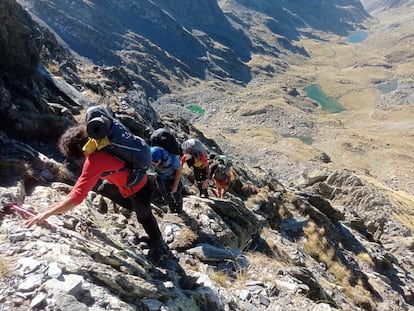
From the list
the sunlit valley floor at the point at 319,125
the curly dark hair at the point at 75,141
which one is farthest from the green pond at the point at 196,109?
the curly dark hair at the point at 75,141

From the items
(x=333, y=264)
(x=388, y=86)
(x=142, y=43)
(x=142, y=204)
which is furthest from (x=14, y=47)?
(x=388, y=86)

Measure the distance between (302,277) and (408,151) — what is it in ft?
286

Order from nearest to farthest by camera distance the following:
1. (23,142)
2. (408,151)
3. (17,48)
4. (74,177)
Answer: (74,177) < (23,142) < (17,48) < (408,151)

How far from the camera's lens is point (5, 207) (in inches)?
249

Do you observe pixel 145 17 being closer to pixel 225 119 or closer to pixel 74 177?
pixel 225 119

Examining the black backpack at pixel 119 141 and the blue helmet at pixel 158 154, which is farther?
the blue helmet at pixel 158 154

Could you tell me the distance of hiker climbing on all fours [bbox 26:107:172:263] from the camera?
233 inches

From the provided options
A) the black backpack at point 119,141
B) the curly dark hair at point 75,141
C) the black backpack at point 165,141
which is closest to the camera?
the black backpack at point 119,141

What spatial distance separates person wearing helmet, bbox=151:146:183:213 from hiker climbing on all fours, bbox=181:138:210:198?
4.18ft

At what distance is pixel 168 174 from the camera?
10148 millimetres

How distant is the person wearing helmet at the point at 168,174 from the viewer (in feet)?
31.6

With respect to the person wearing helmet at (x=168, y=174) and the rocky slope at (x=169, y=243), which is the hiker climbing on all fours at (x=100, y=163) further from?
the person wearing helmet at (x=168, y=174)

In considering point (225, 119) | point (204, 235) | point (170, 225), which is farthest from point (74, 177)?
point (225, 119)

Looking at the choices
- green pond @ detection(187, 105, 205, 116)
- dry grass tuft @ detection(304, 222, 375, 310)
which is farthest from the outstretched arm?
green pond @ detection(187, 105, 205, 116)
